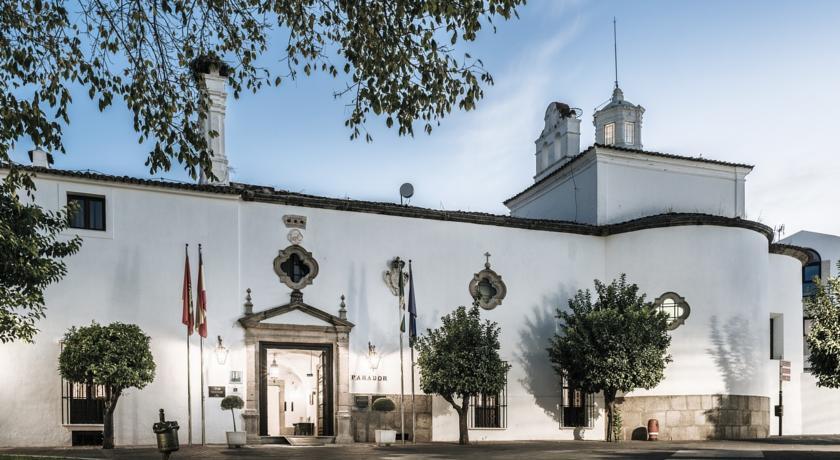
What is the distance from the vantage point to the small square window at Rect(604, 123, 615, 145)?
3519 centimetres

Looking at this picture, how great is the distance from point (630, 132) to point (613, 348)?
1143 cm

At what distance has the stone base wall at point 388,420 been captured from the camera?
2566cm

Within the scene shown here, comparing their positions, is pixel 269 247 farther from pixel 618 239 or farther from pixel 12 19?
pixel 12 19

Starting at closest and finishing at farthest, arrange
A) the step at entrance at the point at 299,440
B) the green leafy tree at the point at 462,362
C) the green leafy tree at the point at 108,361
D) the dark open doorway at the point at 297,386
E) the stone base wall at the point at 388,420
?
the green leafy tree at the point at 108,361
the step at entrance at the point at 299,440
the green leafy tree at the point at 462,362
the dark open doorway at the point at 297,386
the stone base wall at the point at 388,420

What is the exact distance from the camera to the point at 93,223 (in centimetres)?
2344

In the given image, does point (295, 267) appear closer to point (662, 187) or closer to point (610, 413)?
point (610, 413)

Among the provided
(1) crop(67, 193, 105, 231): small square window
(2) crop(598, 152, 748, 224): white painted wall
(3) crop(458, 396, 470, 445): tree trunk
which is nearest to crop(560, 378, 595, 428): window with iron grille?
(3) crop(458, 396, 470, 445): tree trunk

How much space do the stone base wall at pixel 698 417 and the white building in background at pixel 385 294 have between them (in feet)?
0.20

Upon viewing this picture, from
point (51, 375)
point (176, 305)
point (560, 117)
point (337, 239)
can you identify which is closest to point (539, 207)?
point (560, 117)

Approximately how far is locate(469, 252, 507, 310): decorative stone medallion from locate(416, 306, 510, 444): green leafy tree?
72.5 inches

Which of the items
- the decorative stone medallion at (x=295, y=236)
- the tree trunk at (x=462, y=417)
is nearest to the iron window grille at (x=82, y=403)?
the decorative stone medallion at (x=295, y=236)

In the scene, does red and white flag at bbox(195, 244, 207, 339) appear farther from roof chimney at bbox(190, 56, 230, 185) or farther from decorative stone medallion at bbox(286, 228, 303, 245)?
roof chimney at bbox(190, 56, 230, 185)

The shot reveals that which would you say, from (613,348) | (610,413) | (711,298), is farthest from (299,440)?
(711,298)

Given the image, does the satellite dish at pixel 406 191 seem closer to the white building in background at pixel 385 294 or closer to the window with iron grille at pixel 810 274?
the white building in background at pixel 385 294
